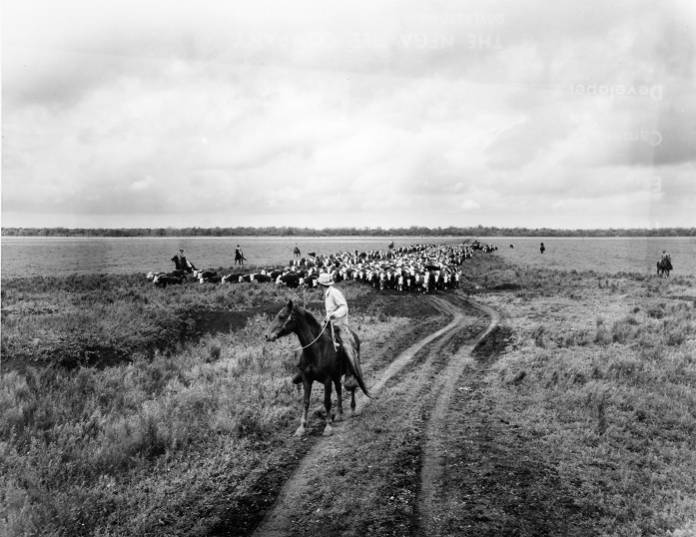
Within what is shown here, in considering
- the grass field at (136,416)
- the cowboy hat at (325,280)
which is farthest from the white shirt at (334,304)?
the grass field at (136,416)

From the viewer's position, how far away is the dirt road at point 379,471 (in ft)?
16.6

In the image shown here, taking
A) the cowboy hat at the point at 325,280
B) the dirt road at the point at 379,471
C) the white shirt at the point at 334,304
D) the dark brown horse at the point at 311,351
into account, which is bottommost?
the dirt road at the point at 379,471

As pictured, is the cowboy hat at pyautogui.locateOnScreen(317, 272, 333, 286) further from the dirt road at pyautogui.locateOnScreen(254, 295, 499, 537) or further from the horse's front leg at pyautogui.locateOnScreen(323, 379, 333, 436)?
the dirt road at pyautogui.locateOnScreen(254, 295, 499, 537)

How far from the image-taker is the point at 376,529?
490 cm

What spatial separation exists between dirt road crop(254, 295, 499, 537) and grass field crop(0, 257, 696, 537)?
1.28ft

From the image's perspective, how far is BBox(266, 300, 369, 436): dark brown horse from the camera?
25.5ft

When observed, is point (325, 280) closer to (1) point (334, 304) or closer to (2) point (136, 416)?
(1) point (334, 304)

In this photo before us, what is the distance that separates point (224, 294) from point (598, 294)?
20423mm

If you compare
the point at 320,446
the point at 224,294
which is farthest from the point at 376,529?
the point at 224,294

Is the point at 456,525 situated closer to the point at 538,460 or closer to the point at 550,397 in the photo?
the point at 538,460

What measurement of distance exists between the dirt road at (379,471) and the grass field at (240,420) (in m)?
0.39

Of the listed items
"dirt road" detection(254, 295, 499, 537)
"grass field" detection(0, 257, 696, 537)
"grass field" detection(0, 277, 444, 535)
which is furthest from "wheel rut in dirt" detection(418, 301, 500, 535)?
"grass field" detection(0, 277, 444, 535)

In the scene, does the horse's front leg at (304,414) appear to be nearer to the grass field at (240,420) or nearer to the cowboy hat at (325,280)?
the grass field at (240,420)

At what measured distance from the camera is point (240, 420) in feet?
25.9
